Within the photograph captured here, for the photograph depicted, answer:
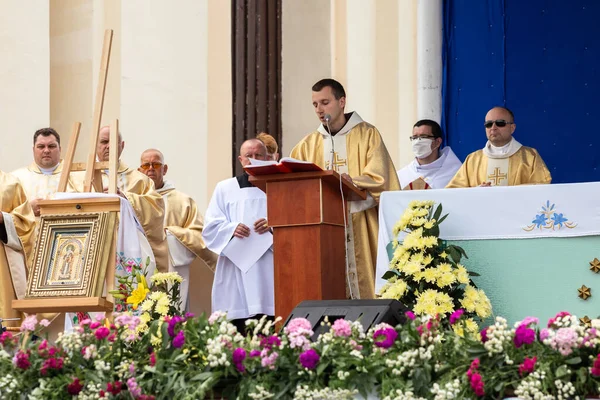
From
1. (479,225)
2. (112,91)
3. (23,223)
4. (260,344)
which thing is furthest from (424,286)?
(112,91)

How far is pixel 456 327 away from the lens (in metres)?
4.38

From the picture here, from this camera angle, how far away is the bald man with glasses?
7328 millimetres

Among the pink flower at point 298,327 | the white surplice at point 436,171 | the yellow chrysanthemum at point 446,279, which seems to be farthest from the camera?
the white surplice at point 436,171

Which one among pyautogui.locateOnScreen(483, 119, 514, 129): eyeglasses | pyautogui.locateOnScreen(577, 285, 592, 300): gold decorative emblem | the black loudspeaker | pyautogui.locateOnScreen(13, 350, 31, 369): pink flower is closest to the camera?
pyautogui.locateOnScreen(13, 350, 31, 369): pink flower

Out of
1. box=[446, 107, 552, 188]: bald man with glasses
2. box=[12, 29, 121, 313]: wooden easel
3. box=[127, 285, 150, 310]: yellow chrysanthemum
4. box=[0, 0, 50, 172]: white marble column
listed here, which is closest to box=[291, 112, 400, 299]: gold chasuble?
box=[446, 107, 552, 188]: bald man with glasses

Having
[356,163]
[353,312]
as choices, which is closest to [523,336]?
[353,312]

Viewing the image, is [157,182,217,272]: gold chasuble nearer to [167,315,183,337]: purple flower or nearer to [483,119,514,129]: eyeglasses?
[483,119,514,129]: eyeglasses

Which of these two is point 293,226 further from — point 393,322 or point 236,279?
point 236,279

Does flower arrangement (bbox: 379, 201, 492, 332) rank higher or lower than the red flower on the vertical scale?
higher

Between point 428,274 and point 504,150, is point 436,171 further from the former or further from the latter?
point 428,274

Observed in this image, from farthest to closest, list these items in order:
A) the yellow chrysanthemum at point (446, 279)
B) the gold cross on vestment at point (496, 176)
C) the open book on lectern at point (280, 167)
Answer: the gold cross on vestment at point (496, 176) → the open book on lectern at point (280, 167) → the yellow chrysanthemum at point (446, 279)

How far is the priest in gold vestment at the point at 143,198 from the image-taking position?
777cm

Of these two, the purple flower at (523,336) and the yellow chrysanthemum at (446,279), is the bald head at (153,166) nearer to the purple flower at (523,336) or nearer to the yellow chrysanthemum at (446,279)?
the yellow chrysanthemum at (446,279)

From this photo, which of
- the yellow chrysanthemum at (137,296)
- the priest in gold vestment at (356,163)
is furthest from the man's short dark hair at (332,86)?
the yellow chrysanthemum at (137,296)
